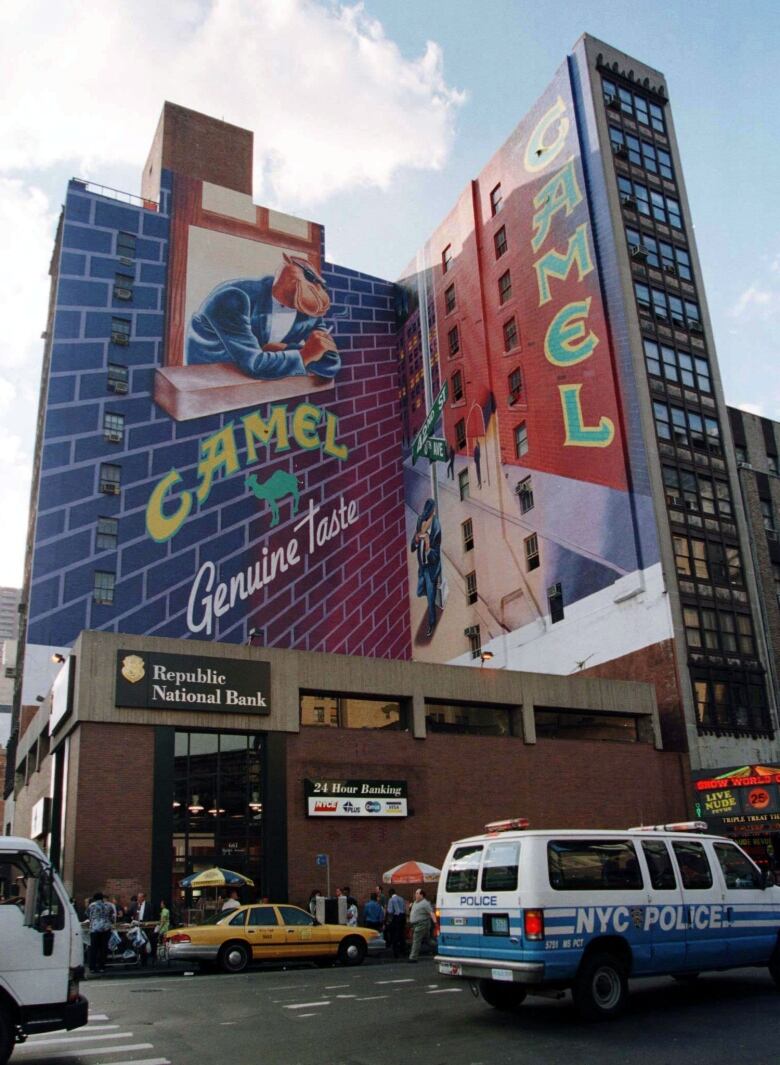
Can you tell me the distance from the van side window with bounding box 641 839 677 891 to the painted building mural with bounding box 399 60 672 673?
103 ft

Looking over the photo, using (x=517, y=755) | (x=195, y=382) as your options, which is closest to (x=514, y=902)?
(x=517, y=755)

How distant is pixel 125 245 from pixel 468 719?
37098 millimetres

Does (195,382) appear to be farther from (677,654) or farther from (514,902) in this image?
(514,902)

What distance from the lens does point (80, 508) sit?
52.7 meters

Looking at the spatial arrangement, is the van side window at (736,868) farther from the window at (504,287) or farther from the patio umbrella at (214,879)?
the window at (504,287)

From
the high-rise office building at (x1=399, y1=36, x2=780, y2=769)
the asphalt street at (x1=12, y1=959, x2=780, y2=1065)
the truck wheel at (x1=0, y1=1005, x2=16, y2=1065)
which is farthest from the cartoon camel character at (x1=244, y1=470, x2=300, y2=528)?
the truck wheel at (x1=0, y1=1005, x2=16, y2=1065)

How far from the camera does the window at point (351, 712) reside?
3531 centimetres

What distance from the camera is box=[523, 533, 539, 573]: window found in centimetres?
5219

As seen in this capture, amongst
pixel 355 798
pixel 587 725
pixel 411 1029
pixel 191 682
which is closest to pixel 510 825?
pixel 411 1029

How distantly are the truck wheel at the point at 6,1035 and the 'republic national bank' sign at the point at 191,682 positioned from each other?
69.0 feet

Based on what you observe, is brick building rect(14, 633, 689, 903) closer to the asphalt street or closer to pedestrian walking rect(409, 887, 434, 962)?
pedestrian walking rect(409, 887, 434, 962)

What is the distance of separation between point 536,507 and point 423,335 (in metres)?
20.2

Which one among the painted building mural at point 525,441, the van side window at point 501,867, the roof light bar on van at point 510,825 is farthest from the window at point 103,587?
the van side window at point 501,867

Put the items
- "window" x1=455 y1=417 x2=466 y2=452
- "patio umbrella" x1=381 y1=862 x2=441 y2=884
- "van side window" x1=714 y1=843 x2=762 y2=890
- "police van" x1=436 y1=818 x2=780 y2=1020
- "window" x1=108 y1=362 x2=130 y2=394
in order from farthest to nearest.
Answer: "window" x1=455 y1=417 x2=466 y2=452 → "window" x1=108 y1=362 x2=130 y2=394 → "patio umbrella" x1=381 y1=862 x2=441 y2=884 → "van side window" x1=714 y1=843 x2=762 y2=890 → "police van" x1=436 y1=818 x2=780 y2=1020
